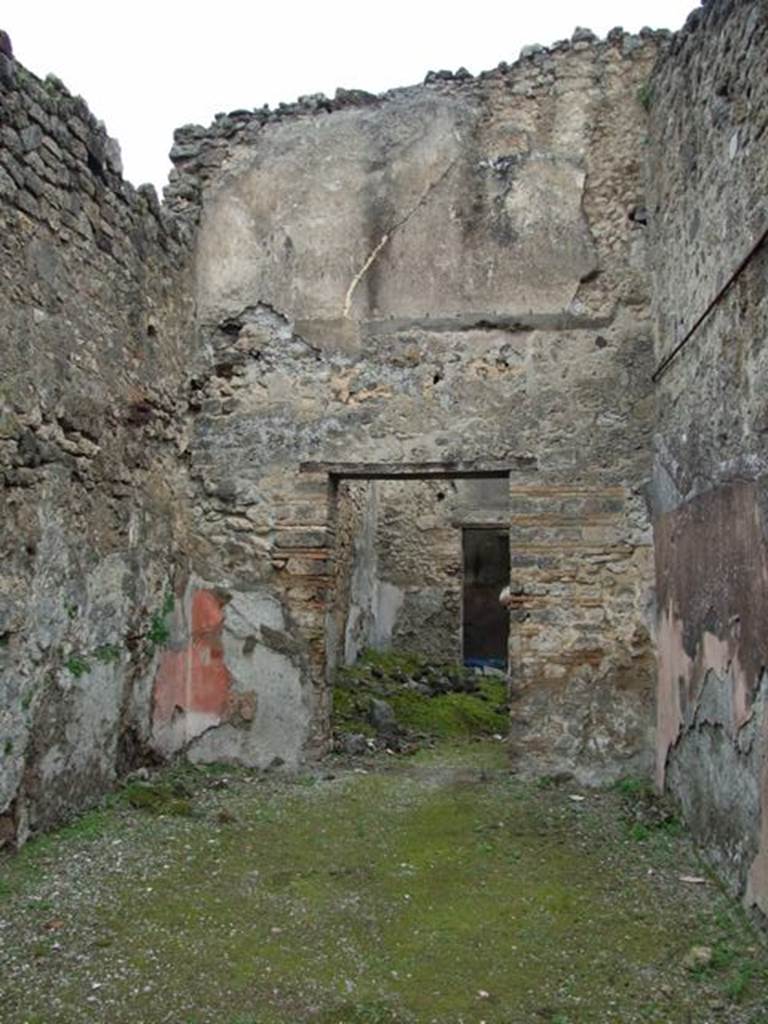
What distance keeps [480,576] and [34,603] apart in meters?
10.7

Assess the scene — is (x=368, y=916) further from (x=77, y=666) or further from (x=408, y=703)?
(x=408, y=703)

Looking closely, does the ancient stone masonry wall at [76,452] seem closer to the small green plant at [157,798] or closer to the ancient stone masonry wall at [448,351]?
the small green plant at [157,798]

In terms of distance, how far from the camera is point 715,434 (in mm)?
3996

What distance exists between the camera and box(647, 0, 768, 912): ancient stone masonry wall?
3408 millimetres

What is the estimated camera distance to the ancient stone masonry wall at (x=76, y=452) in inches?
157

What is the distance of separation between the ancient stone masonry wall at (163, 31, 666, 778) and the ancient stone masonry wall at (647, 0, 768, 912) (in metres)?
0.37

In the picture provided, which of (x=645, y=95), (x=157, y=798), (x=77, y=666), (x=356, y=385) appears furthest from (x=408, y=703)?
(x=645, y=95)

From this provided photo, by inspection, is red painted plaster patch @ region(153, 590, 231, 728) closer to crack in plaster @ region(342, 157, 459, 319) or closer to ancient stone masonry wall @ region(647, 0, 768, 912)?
crack in plaster @ region(342, 157, 459, 319)

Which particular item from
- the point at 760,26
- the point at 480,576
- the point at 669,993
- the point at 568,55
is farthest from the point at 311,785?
the point at 480,576

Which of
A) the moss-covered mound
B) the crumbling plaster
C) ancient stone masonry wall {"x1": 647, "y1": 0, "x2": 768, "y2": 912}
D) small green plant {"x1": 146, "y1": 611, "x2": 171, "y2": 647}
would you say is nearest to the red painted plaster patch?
the crumbling plaster

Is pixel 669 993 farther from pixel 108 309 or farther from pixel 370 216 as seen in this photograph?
pixel 370 216

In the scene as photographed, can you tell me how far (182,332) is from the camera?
5770mm

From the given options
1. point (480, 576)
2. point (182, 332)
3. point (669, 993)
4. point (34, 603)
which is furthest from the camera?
point (480, 576)

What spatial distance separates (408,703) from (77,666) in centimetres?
388
